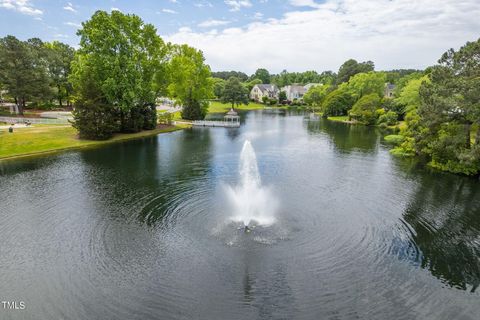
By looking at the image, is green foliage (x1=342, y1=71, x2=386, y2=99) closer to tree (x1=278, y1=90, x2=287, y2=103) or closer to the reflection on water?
tree (x1=278, y1=90, x2=287, y2=103)

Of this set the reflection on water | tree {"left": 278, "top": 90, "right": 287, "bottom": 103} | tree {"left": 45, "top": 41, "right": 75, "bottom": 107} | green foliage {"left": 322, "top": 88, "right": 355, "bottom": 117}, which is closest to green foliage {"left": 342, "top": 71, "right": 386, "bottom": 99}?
green foliage {"left": 322, "top": 88, "right": 355, "bottom": 117}

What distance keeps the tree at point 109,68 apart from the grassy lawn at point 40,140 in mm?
2407

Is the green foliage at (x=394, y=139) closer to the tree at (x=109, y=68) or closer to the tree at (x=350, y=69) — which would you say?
the tree at (x=109, y=68)

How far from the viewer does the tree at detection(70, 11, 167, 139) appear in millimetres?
50969

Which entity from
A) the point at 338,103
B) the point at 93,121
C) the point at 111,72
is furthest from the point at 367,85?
the point at 93,121

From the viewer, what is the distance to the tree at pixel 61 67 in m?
75.8

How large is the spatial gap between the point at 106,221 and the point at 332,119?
83005mm

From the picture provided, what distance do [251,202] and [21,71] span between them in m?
63.4

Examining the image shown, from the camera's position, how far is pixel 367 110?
84.5 metres

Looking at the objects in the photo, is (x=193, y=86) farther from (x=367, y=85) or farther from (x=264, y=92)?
(x=264, y=92)

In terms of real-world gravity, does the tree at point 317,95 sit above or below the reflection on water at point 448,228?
above

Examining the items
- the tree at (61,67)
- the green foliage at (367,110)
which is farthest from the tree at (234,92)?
the tree at (61,67)

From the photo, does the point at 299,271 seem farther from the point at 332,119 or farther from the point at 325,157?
the point at 332,119

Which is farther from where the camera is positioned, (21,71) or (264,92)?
(264,92)
